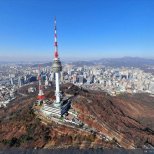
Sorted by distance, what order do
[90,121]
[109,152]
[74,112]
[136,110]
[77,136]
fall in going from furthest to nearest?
[136,110] → [74,112] → [90,121] → [77,136] → [109,152]

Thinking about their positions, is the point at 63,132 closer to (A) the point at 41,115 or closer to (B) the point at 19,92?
(A) the point at 41,115

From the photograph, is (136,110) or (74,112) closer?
(74,112)

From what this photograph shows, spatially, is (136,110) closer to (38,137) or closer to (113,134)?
(113,134)

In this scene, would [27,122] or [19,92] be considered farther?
[19,92]

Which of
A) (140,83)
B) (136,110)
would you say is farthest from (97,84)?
(136,110)

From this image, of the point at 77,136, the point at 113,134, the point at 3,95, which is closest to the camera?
the point at 77,136

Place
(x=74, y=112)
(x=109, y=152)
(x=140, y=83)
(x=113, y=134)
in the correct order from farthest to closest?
1. (x=140, y=83)
2. (x=74, y=112)
3. (x=113, y=134)
4. (x=109, y=152)

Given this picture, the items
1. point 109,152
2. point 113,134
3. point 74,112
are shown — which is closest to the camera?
point 109,152

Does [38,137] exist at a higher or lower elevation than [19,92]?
higher

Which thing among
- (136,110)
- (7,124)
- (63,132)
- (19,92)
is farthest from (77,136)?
(19,92)
